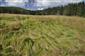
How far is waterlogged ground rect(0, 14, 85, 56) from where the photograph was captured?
429 cm

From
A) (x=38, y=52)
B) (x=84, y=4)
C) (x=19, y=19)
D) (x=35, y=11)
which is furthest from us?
(x=84, y=4)

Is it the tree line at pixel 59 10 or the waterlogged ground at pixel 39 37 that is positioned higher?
the tree line at pixel 59 10

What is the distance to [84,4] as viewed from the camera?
25.9ft

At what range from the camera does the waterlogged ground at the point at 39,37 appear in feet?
14.1

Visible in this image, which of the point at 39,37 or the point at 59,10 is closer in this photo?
the point at 39,37

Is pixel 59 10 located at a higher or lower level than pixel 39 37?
higher

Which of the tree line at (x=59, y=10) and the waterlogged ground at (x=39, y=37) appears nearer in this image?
the waterlogged ground at (x=39, y=37)

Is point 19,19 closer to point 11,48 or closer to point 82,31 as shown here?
point 11,48

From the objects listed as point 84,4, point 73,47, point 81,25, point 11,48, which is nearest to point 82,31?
point 81,25

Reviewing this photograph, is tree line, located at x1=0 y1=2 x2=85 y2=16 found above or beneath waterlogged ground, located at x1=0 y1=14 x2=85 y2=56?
above

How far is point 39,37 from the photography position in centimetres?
448

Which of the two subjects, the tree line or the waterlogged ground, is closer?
the waterlogged ground

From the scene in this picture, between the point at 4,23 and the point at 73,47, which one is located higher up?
the point at 4,23

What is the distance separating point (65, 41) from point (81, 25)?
0.84 meters
